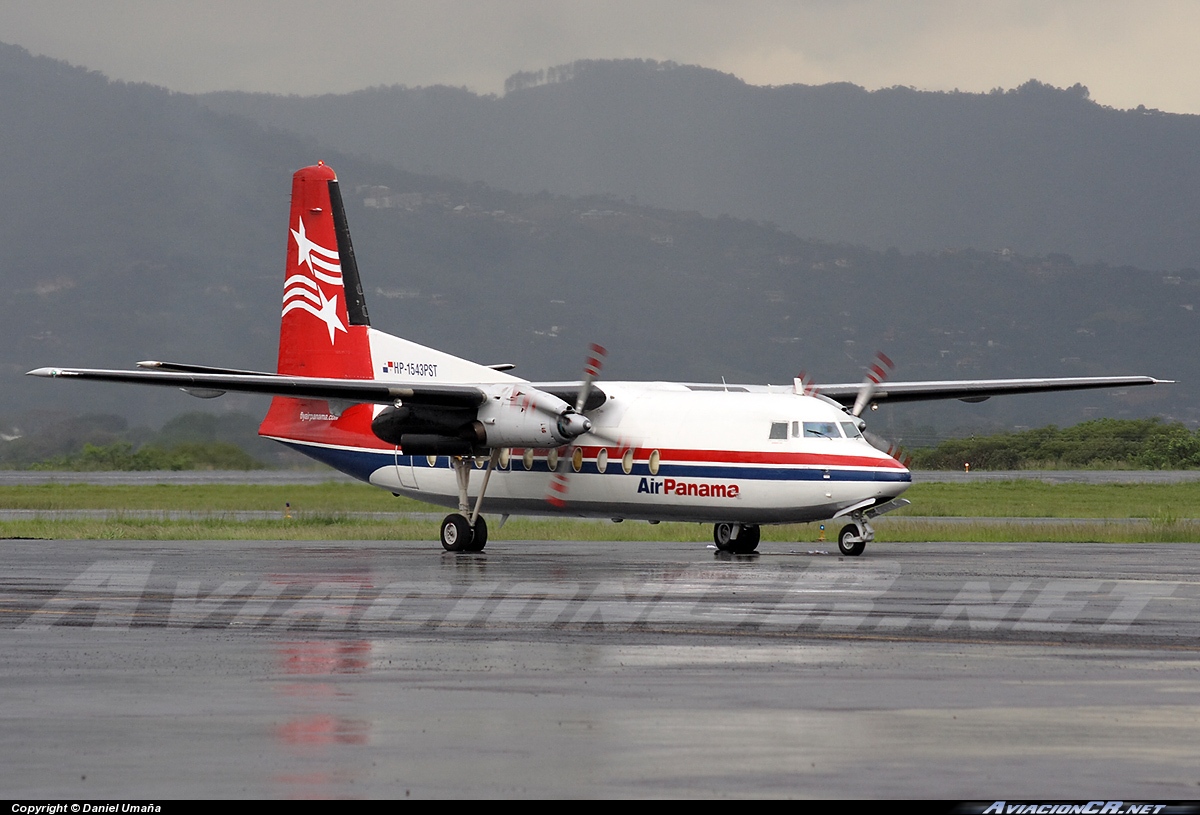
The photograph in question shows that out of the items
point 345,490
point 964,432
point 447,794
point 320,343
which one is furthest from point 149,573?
point 964,432

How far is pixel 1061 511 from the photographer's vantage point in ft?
167

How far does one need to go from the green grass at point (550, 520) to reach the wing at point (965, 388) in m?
3.18

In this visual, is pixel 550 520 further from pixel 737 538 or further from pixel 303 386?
pixel 303 386

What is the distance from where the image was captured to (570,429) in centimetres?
3111

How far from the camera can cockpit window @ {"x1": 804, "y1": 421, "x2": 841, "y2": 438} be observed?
29766 mm

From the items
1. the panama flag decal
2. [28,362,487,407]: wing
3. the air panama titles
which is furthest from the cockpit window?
the panama flag decal

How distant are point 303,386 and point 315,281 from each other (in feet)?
23.6

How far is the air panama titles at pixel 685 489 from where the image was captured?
30.0 m

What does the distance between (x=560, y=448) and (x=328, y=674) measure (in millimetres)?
19810

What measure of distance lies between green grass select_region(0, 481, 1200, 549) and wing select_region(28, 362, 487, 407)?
664 centimetres

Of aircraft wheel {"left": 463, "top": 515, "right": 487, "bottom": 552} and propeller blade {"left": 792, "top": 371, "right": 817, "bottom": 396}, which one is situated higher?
propeller blade {"left": 792, "top": 371, "right": 817, "bottom": 396}

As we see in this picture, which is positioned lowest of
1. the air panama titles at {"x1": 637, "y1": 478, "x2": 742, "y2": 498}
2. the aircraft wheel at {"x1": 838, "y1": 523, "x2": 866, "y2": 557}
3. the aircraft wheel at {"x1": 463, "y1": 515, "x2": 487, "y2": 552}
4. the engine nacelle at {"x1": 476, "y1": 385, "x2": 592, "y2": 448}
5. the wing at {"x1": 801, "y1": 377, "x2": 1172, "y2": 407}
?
the aircraft wheel at {"x1": 463, "y1": 515, "x2": 487, "y2": 552}

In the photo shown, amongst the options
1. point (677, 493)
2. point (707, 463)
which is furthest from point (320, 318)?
point (707, 463)

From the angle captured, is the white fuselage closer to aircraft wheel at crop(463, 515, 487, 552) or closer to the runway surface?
aircraft wheel at crop(463, 515, 487, 552)
